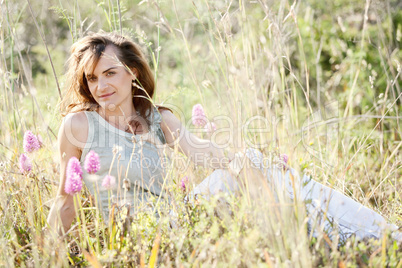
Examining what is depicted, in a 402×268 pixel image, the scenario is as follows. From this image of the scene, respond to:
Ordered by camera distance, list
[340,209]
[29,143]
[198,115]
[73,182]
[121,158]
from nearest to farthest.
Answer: [73,182]
[340,209]
[29,143]
[121,158]
[198,115]

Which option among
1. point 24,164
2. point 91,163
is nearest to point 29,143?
point 24,164

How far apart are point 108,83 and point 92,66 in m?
0.11

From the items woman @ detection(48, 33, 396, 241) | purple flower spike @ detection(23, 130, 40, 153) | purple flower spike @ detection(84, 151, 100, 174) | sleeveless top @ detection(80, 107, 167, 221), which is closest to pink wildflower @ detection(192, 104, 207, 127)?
woman @ detection(48, 33, 396, 241)

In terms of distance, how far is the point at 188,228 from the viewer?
1429mm

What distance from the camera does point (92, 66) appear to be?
1872 mm

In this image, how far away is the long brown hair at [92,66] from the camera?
1.91 m

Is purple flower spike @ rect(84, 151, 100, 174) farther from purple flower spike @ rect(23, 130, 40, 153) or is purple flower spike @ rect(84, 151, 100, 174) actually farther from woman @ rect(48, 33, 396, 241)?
purple flower spike @ rect(23, 130, 40, 153)

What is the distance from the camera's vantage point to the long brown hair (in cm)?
191

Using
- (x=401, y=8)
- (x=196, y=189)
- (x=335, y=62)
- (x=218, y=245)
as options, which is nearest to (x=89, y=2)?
(x=335, y=62)

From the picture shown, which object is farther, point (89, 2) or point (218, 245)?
point (89, 2)

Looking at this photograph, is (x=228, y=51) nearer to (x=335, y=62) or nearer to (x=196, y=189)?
(x=196, y=189)

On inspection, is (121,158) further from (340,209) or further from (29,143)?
(340,209)

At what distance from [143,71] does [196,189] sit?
0.76 metres

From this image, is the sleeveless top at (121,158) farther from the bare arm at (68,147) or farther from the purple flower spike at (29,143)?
the purple flower spike at (29,143)
